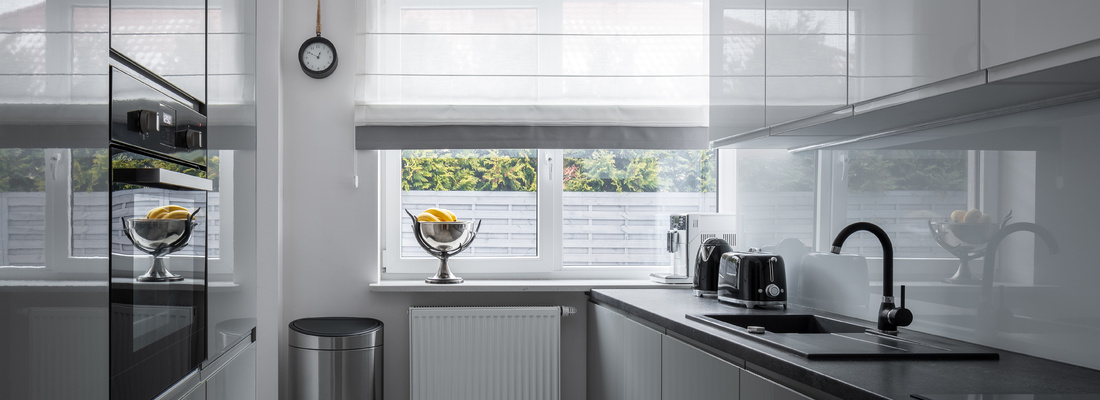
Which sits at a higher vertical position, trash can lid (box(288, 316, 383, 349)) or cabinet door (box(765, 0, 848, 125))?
cabinet door (box(765, 0, 848, 125))

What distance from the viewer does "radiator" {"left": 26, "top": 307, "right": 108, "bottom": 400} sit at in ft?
2.70

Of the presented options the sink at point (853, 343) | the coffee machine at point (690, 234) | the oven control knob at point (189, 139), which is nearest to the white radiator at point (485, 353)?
the coffee machine at point (690, 234)

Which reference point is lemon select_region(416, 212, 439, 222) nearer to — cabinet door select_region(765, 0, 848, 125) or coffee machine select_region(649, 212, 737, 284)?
coffee machine select_region(649, 212, 737, 284)

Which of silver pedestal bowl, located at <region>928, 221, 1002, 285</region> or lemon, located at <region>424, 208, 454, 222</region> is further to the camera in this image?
lemon, located at <region>424, 208, 454, 222</region>

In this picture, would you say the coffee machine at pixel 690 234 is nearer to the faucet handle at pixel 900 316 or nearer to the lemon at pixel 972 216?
the faucet handle at pixel 900 316

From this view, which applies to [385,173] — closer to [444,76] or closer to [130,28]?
[444,76]

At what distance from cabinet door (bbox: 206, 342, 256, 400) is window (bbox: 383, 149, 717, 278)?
5.31 feet

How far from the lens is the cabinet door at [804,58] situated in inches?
72.0

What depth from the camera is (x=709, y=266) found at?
2785 mm

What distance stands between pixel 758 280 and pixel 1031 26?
1394mm

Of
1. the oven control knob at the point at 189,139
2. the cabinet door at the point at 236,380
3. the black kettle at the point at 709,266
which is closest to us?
the oven control knob at the point at 189,139

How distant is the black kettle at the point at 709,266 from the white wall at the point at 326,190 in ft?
3.70

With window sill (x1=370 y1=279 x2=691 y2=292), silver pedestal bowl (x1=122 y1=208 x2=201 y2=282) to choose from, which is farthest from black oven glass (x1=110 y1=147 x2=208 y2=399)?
window sill (x1=370 y1=279 x2=691 y2=292)

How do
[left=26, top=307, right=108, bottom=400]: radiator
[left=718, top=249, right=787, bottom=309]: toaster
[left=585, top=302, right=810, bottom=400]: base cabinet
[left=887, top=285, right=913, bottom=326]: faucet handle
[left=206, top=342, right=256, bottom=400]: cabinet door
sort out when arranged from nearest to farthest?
[left=26, top=307, right=108, bottom=400]: radiator
[left=206, top=342, right=256, bottom=400]: cabinet door
[left=585, top=302, right=810, bottom=400]: base cabinet
[left=887, top=285, right=913, bottom=326]: faucet handle
[left=718, top=249, right=787, bottom=309]: toaster
